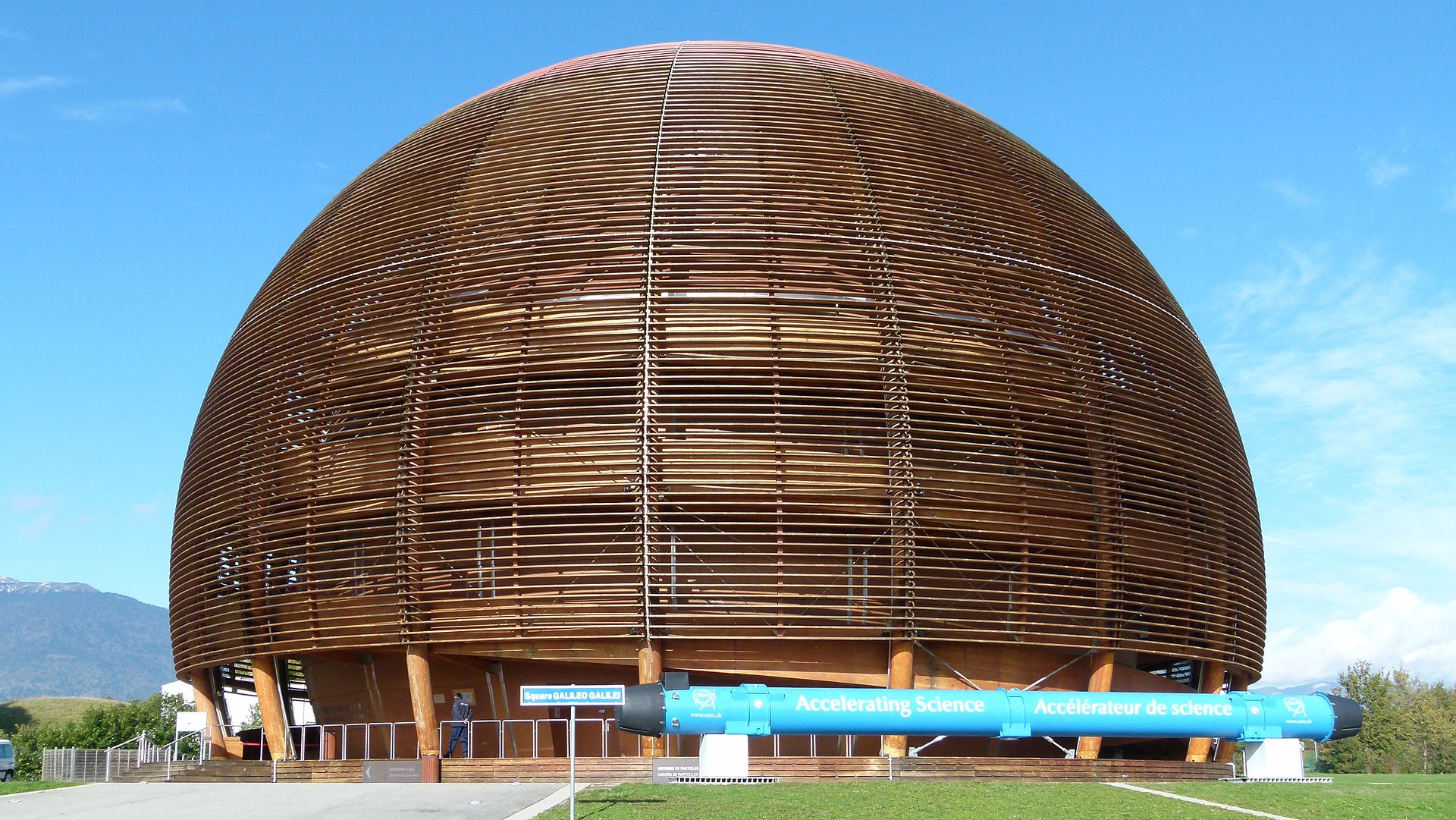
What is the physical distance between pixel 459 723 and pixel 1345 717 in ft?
41.5

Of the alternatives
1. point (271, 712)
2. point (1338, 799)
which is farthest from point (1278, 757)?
point (271, 712)

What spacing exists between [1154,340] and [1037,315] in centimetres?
327

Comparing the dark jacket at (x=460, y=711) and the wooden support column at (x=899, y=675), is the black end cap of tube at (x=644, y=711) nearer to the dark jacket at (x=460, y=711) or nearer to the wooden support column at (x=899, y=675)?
the wooden support column at (x=899, y=675)

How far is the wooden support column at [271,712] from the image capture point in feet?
73.4

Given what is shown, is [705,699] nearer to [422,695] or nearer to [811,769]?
[811,769]

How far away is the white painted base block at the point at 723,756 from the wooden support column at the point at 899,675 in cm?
450

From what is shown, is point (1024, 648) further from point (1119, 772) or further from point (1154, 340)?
point (1154, 340)

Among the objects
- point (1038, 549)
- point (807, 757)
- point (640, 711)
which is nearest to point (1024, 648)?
point (1038, 549)

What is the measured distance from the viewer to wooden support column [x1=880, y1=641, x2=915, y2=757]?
65.4 feet

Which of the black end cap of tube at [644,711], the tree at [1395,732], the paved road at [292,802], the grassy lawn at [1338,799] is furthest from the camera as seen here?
the tree at [1395,732]

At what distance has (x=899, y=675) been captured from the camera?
787 inches

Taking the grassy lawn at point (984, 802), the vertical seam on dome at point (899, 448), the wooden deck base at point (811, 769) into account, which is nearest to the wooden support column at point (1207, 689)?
the wooden deck base at point (811, 769)

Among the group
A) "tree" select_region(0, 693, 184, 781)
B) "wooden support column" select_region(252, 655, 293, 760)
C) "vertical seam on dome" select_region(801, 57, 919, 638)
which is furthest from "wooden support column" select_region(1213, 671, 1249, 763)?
"tree" select_region(0, 693, 184, 781)

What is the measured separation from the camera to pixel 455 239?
22.9 meters
